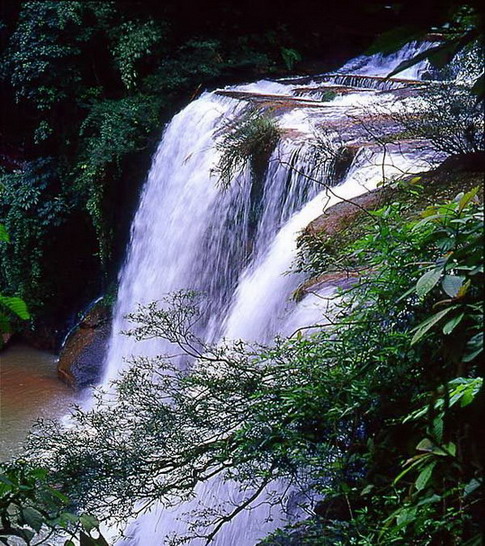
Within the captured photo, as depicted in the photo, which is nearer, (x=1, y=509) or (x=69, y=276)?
(x=1, y=509)

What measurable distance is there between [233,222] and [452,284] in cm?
457

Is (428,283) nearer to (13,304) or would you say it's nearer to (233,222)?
(13,304)

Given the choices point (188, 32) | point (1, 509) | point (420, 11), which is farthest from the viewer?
point (188, 32)

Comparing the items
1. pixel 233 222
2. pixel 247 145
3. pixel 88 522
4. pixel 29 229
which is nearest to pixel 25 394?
pixel 29 229

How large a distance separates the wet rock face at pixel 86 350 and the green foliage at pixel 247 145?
2491mm

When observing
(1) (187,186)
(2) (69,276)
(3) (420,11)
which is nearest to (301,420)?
(3) (420,11)

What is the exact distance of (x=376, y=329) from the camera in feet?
8.39

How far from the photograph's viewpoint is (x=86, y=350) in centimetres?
796

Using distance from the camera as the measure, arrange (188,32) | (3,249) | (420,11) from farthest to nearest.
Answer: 1. (188,32)
2. (3,249)
3. (420,11)

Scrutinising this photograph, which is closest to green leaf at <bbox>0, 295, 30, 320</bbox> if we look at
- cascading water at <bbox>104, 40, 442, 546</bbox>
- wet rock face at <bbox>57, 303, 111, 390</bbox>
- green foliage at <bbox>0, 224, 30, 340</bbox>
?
green foliage at <bbox>0, 224, 30, 340</bbox>

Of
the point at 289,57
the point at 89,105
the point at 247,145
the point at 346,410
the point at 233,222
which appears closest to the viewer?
the point at 346,410

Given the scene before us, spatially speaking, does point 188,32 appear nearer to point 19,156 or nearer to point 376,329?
point 19,156

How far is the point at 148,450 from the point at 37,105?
23.2 feet

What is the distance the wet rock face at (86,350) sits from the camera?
25.1 feet
